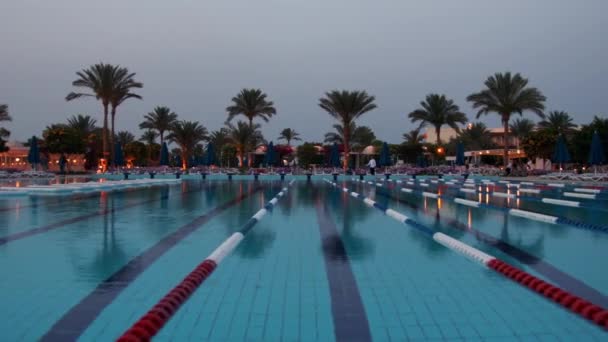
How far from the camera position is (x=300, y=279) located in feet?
15.9

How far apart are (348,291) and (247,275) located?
44.4 inches

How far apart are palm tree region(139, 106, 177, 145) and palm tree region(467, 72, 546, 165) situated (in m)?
25.9

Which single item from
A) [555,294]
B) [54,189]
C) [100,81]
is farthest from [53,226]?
[100,81]

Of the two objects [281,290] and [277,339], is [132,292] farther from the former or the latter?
[277,339]

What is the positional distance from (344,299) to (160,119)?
1634 inches

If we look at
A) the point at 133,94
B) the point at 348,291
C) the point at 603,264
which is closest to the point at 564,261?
the point at 603,264

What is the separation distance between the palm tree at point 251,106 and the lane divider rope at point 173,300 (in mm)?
30669

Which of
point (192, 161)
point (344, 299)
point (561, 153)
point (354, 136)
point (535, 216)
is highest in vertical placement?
point (354, 136)

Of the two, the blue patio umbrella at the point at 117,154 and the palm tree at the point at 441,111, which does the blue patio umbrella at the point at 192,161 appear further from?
the palm tree at the point at 441,111

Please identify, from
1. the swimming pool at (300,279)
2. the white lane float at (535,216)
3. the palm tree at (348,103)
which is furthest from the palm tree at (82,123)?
the white lane float at (535,216)

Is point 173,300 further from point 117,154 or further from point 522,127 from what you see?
point 522,127

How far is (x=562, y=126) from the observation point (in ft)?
144

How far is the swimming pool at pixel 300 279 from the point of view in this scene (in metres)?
3.50

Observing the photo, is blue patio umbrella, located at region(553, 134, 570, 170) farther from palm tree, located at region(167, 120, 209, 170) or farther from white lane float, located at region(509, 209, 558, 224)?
palm tree, located at region(167, 120, 209, 170)
